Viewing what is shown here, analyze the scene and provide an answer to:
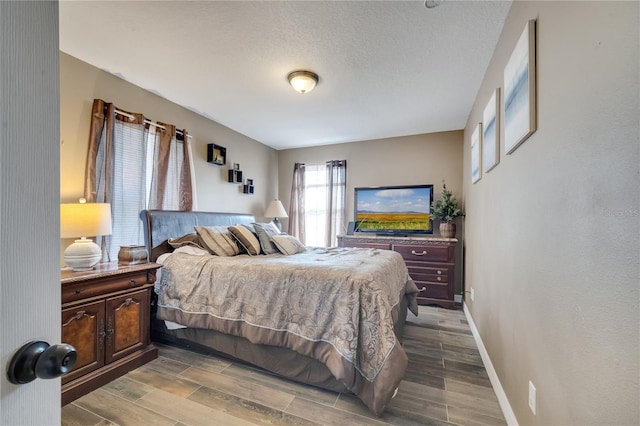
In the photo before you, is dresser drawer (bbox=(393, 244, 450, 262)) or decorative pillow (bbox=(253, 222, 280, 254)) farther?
dresser drawer (bbox=(393, 244, 450, 262))

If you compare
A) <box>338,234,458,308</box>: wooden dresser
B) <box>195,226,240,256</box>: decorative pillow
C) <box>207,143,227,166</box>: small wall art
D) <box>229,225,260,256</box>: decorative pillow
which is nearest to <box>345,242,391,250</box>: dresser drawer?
<box>338,234,458,308</box>: wooden dresser

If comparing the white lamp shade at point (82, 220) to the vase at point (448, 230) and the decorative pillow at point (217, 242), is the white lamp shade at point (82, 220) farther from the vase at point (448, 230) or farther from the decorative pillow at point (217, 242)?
the vase at point (448, 230)

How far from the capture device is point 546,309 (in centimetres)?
118

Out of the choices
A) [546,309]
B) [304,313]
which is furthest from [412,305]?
[546,309]

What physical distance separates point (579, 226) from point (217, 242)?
267 centimetres

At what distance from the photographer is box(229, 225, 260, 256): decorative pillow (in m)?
2.85

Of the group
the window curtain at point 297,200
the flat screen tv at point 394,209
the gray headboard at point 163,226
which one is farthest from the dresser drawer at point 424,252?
the gray headboard at point 163,226

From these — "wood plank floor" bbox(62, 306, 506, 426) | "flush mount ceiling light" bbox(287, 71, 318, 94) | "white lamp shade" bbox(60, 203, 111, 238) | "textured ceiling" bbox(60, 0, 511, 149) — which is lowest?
"wood plank floor" bbox(62, 306, 506, 426)

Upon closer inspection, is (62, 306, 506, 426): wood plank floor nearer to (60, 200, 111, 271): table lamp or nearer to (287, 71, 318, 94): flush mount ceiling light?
(60, 200, 111, 271): table lamp

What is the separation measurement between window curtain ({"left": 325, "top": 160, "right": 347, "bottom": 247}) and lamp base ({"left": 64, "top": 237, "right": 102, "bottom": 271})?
11.3 ft

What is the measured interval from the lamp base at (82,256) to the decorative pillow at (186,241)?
0.76m

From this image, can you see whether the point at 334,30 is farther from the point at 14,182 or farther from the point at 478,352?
the point at 478,352

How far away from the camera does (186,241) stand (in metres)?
2.80

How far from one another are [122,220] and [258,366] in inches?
78.0
